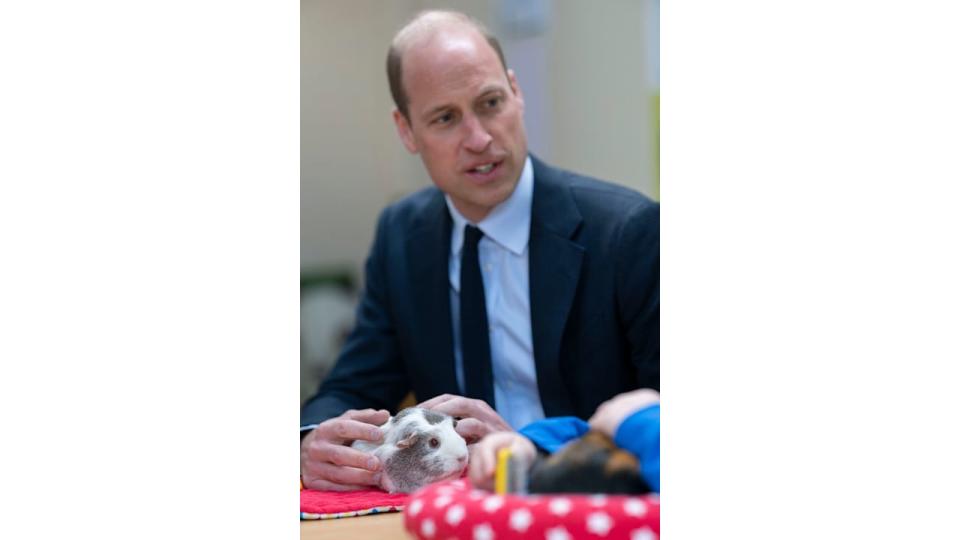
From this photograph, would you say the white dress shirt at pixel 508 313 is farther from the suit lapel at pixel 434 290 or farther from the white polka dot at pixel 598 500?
the white polka dot at pixel 598 500

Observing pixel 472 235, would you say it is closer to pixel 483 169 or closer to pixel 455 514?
pixel 483 169

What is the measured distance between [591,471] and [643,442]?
36 mm

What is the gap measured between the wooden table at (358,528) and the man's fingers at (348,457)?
0.04 m

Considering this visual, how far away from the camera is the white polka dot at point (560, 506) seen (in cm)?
45

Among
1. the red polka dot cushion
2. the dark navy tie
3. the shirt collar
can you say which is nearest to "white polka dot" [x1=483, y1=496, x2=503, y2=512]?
the red polka dot cushion

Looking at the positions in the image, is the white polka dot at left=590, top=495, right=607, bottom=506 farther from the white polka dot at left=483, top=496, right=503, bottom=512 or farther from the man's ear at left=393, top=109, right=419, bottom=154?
the man's ear at left=393, top=109, right=419, bottom=154

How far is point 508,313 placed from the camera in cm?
77

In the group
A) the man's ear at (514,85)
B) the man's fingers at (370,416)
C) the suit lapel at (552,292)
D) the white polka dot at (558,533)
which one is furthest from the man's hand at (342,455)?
the man's ear at (514,85)
